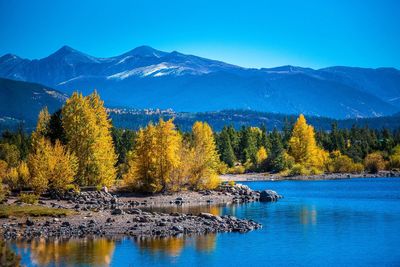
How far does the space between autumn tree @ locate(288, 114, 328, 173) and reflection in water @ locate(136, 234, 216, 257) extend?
94.3 m

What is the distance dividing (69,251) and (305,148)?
104 metres

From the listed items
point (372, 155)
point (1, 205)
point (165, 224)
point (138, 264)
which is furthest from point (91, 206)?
point (372, 155)

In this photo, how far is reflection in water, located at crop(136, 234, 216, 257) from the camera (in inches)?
1608

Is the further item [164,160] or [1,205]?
[164,160]

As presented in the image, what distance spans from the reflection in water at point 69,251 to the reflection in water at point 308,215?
20.9 meters

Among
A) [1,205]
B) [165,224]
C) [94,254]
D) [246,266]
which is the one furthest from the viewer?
[1,205]

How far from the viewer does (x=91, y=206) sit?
63.6 metres

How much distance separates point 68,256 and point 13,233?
9131 mm

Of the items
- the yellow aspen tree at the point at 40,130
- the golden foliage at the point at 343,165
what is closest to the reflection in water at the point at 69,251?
the yellow aspen tree at the point at 40,130

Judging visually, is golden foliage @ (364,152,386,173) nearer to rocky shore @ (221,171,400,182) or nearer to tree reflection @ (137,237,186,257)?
rocky shore @ (221,171,400,182)

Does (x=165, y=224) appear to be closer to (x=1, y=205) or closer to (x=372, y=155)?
(x=1, y=205)

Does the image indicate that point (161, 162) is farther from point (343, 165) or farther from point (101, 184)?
point (343, 165)

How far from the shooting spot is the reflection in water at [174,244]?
134 feet

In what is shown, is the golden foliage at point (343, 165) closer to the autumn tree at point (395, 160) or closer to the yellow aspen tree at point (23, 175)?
the autumn tree at point (395, 160)
